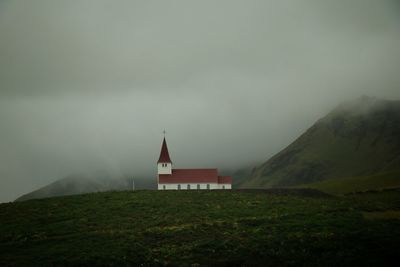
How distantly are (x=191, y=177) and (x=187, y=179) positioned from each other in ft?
3.81

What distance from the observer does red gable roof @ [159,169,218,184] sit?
109 meters

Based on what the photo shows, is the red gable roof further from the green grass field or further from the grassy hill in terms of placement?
the green grass field

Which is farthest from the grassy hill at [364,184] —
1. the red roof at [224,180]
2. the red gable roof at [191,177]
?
the red gable roof at [191,177]

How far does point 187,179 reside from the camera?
4291 inches

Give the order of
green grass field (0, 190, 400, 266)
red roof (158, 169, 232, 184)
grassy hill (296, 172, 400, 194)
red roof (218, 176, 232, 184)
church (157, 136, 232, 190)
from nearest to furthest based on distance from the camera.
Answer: green grass field (0, 190, 400, 266) → grassy hill (296, 172, 400, 194) → church (157, 136, 232, 190) → red roof (158, 169, 232, 184) → red roof (218, 176, 232, 184)

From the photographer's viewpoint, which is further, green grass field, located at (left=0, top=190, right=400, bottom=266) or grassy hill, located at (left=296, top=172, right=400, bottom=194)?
grassy hill, located at (left=296, top=172, right=400, bottom=194)

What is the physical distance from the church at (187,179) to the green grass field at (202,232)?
36.1m

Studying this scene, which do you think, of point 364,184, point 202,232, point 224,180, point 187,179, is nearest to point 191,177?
point 187,179

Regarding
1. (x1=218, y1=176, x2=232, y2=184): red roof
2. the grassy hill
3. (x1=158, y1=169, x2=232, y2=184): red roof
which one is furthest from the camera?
(x1=218, y1=176, x2=232, y2=184): red roof

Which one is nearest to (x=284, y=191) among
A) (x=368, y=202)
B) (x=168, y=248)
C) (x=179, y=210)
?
(x=368, y=202)

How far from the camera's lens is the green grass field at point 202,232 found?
40062 millimetres

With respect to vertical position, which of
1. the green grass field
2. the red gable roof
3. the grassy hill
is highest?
the red gable roof

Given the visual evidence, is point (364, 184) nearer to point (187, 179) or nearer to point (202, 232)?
point (187, 179)

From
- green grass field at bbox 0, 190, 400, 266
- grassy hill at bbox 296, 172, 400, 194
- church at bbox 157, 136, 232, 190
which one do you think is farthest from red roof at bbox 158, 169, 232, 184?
green grass field at bbox 0, 190, 400, 266
